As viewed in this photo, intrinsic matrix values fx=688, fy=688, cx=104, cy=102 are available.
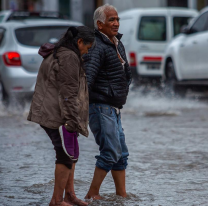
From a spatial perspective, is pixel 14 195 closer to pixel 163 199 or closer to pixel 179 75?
pixel 163 199

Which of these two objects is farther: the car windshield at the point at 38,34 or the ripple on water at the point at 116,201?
the car windshield at the point at 38,34

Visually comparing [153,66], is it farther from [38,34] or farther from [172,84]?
[38,34]

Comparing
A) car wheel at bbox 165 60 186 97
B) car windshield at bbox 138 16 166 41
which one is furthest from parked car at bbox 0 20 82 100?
car windshield at bbox 138 16 166 41

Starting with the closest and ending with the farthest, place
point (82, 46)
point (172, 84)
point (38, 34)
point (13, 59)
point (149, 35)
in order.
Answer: point (82, 46) → point (13, 59) → point (38, 34) → point (172, 84) → point (149, 35)

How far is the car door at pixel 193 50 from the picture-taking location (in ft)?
44.6

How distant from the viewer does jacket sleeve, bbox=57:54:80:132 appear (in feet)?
15.9

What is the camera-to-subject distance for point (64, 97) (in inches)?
191

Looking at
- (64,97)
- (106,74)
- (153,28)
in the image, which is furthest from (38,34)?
(64,97)

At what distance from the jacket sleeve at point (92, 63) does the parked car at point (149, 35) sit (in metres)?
11.2

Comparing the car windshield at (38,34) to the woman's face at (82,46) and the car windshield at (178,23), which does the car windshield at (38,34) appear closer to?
the car windshield at (178,23)

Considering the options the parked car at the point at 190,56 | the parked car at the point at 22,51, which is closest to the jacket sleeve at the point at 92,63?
the parked car at the point at 22,51

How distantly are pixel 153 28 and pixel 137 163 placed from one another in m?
10.1

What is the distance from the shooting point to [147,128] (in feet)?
33.6

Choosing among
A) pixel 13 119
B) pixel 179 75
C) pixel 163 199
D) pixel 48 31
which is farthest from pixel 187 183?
pixel 179 75
